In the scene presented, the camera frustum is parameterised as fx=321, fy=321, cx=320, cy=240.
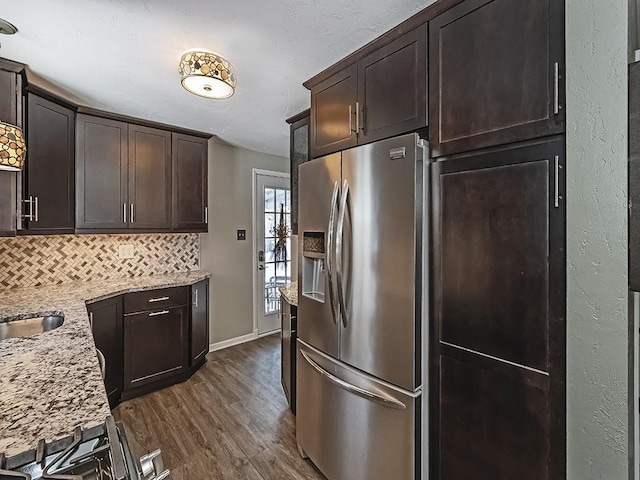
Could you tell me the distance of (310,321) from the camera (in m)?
1.91

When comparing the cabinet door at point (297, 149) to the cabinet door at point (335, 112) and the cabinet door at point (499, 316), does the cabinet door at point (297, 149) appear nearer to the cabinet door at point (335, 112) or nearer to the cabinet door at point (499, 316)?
the cabinet door at point (335, 112)

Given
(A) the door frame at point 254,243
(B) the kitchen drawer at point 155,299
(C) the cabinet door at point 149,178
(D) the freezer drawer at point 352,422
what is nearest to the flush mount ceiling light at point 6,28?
(C) the cabinet door at point 149,178

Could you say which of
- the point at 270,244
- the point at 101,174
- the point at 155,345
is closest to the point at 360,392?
the point at 155,345

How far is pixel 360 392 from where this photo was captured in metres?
1.57

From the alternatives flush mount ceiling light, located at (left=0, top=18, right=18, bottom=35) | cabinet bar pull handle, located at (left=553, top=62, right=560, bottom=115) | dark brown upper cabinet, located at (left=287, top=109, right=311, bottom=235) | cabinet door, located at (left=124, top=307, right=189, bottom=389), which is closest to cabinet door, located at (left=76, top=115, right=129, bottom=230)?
cabinet door, located at (left=124, top=307, right=189, bottom=389)

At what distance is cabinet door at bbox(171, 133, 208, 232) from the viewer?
3252 millimetres

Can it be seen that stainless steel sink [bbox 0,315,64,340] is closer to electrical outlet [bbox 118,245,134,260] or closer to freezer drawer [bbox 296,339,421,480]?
electrical outlet [bbox 118,245,134,260]

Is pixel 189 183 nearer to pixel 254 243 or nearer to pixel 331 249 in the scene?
pixel 254 243

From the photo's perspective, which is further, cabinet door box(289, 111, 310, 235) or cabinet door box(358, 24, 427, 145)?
cabinet door box(289, 111, 310, 235)

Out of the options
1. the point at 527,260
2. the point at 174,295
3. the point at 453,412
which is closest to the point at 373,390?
the point at 453,412

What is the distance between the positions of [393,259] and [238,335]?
126 inches

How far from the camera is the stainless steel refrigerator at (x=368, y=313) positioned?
1.40 m

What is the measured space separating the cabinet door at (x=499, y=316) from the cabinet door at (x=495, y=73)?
10cm

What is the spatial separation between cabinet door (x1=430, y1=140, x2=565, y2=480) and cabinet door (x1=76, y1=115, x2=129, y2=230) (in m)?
2.77
